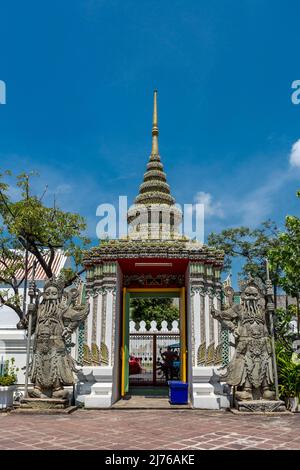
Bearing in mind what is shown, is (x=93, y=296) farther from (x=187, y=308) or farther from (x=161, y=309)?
(x=161, y=309)

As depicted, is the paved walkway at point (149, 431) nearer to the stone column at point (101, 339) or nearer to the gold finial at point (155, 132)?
the stone column at point (101, 339)

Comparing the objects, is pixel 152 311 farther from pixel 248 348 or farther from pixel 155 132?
pixel 248 348

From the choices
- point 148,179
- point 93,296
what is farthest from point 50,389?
point 148,179

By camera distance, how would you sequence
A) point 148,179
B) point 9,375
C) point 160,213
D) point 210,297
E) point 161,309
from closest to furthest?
point 9,375
point 210,297
point 160,213
point 148,179
point 161,309

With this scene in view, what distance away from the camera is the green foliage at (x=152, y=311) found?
2948 cm

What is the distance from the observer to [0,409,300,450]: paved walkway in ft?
20.0

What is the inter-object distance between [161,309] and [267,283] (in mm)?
20770

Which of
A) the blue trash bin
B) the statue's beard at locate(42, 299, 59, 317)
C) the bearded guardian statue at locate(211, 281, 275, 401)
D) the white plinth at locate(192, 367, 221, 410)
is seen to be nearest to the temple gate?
the white plinth at locate(192, 367, 221, 410)

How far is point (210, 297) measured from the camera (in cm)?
1073

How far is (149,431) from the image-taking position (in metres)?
7.07

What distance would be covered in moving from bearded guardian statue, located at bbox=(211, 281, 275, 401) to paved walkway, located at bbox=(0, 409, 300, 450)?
2.43ft

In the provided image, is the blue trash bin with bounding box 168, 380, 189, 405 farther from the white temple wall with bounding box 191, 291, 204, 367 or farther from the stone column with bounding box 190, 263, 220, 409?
the white temple wall with bounding box 191, 291, 204, 367

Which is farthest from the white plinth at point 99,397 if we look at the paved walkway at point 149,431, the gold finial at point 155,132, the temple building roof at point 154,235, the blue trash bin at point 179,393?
the gold finial at point 155,132

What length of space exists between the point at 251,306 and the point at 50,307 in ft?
15.7
